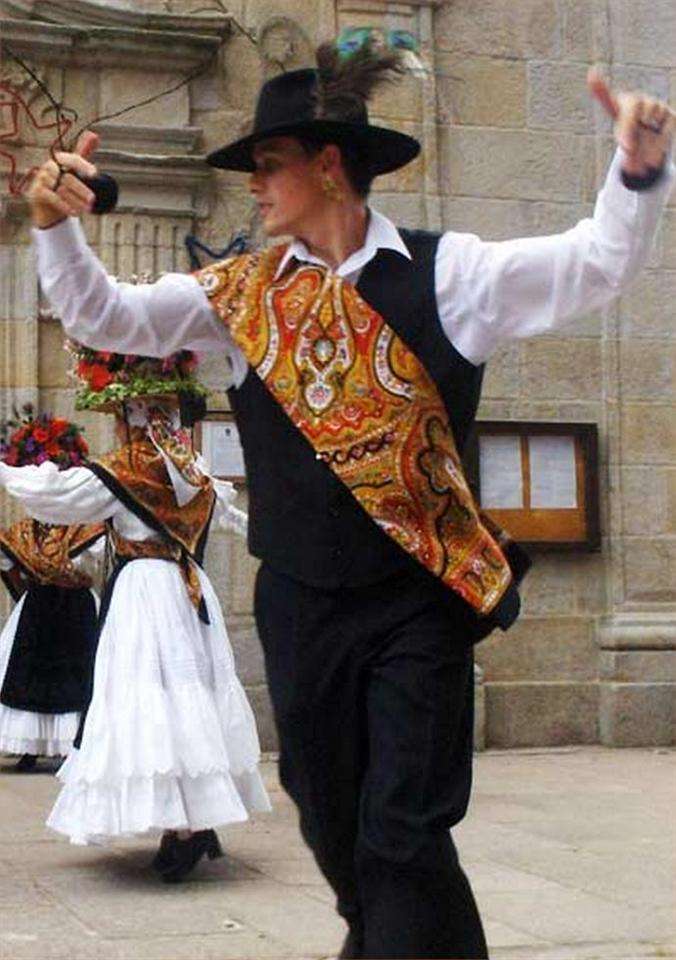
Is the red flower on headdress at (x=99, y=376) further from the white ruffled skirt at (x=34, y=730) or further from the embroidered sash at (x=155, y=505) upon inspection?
the white ruffled skirt at (x=34, y=730)

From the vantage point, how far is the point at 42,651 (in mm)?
9617

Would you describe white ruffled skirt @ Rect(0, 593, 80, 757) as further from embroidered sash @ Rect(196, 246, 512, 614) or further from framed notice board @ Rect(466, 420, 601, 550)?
embroidered sash @ Rect(196, 246, 512, 614)

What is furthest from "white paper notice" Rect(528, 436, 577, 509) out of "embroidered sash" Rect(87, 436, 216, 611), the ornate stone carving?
"embroidered sash" Rect(87, 436, 216, 611)

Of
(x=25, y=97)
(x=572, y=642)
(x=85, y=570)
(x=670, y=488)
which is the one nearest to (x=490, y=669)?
(x=572, y=642)

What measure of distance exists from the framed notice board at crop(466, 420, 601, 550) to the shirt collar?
6.75 metres

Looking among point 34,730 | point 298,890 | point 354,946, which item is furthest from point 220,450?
point 354,946

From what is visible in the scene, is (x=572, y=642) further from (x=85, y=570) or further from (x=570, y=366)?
(x=85, y=570)

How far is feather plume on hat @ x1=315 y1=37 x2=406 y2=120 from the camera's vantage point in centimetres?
367

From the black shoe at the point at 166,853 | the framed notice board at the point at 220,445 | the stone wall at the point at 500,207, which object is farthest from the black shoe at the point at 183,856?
the framed notice board at the point at 220,445

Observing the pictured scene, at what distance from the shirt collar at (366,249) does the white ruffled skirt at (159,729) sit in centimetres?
281

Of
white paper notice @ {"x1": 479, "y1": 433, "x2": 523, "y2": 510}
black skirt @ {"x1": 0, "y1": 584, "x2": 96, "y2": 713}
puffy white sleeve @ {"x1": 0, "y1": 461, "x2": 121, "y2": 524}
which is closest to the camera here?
puffy white sleeve @ {"x1": 0, "y1": 461, "x2": 121, "y2": 524}

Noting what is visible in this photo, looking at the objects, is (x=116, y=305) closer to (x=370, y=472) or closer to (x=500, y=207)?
(x=370, y=472)

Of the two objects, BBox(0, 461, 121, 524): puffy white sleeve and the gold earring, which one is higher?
the gold earring

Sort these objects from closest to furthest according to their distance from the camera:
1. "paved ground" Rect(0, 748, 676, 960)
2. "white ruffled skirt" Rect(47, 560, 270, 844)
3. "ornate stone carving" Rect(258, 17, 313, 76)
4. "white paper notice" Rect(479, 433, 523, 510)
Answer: "paved ground" Rect(0, 748, 676, 960) < "white ruffled skirt" Rect(47, 560, 270, 844) < "ornate stone carving" Rect(258, 17, 313, 76) < "white paper notice" Rect(479, 433, 523, 510)
